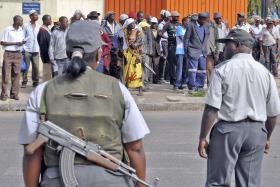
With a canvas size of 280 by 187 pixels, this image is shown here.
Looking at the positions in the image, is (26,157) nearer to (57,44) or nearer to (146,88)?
(57,44)

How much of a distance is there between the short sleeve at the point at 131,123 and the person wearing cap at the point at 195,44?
13.4m

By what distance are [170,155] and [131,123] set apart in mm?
6548

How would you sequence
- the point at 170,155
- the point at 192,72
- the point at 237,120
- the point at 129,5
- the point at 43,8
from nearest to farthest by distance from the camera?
1. the point at 237,120
2. the point at 170,155
3. the point at 192,72
4. the point at 43,8
5. the point at 129,5

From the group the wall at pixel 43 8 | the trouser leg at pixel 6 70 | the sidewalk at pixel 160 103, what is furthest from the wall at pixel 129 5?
the trouser leg at pixel 6 70

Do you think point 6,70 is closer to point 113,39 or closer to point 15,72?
point 15,72

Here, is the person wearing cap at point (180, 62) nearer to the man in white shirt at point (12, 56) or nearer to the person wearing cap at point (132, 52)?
the person wearing cap at point (132, 52)

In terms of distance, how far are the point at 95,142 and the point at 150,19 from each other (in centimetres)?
1635

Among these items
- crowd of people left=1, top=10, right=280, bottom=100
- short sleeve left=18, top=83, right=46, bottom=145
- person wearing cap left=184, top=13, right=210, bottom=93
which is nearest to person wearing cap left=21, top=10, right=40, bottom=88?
crowd of people left=1, top=10, right=280, bottom=100

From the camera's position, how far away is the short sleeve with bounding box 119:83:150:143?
463cm

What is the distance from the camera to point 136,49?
1728 cm

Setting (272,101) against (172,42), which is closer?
(272,101)

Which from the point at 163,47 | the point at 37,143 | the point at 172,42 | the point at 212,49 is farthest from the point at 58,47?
the point at 37,143

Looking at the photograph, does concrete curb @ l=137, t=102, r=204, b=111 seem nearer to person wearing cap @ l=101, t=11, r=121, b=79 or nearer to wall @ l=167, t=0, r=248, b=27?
person wearing cap @ l=101, t=11, r=121, b=79

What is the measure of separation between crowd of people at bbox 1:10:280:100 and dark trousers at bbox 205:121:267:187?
957cm
